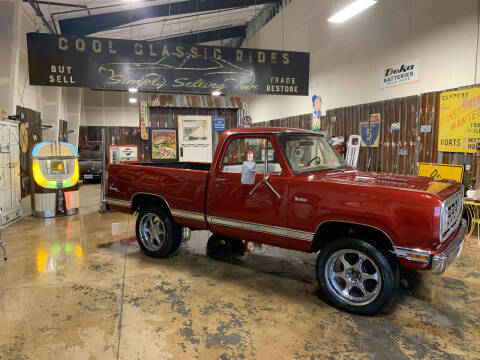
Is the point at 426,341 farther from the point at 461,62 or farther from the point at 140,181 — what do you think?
the point at 461,62

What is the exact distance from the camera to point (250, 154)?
4066 millimetres

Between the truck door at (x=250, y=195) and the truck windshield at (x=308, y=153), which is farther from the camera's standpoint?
the truck windshield at (x=308, y=153)

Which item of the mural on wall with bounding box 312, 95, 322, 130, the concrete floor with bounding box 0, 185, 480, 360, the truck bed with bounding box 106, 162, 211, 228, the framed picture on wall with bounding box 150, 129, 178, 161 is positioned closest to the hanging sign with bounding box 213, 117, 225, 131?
the framed picture on wall with bounding box 150, 129, 178, 161

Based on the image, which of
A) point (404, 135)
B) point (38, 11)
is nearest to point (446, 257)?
point (404, 135)

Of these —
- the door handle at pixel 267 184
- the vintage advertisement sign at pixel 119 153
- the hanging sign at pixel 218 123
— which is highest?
the hanging sign at pixel 218 123

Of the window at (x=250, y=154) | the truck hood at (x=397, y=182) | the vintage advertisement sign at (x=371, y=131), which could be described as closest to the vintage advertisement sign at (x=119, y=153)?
the window at (x=250, y=154)

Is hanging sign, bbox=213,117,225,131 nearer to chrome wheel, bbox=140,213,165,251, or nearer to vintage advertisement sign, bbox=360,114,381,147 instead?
vintage advertisement sign, bbox=360,114,381,147

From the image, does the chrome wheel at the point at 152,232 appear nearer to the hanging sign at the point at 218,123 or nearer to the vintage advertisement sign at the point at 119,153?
the vintage advertisement sign at the point at 119,153

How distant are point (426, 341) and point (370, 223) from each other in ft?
3.51

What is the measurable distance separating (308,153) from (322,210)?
35.7 inches

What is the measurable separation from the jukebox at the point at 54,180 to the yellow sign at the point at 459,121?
27.2 ft

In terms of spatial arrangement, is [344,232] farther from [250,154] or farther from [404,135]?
[404,135]

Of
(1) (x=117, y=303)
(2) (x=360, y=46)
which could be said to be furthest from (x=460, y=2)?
(1) (x=117, y=303)

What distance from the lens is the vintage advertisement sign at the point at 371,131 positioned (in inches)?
328
